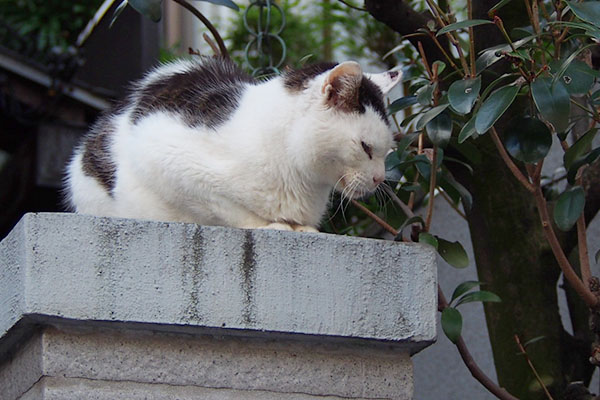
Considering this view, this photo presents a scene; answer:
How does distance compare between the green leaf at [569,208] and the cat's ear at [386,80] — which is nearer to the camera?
the green leaf at [569,208]

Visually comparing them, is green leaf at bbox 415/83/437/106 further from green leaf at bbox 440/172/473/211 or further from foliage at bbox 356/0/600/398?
green leaf at bbox 440/172/473/211

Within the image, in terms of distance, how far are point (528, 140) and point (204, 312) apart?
725 millimetres

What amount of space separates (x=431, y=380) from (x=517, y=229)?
103 cm

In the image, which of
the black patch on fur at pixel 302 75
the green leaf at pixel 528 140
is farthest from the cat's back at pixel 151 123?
the green leaf at pixel 528 140

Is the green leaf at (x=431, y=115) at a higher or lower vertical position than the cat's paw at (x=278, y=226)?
higher

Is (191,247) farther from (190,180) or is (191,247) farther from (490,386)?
(490,386)

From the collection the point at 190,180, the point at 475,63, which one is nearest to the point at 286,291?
the point at 190,180

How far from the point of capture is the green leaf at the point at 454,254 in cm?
178

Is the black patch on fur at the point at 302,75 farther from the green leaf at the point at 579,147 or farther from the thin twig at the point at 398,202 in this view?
the green leaf at the point at 579,147

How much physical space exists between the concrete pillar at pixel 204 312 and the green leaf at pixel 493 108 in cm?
25

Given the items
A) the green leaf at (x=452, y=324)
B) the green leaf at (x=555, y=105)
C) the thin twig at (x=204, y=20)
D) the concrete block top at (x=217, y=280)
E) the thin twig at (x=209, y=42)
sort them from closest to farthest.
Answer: the concrete block top at (x=217, y=280)
the green leaf at (x=555, y=105)
the green leaf at (x=452, y=324)
the thin twig at (x=204, y=20)
the thin twig at (x=209, y=42)

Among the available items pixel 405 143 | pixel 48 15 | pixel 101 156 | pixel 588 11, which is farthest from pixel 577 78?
pixel 48 15

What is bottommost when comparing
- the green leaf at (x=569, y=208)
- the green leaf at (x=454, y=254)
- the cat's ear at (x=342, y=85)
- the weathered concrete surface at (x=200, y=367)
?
the weathered concrete surface at (x=200, y=367)

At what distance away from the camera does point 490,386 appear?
6.10ft
